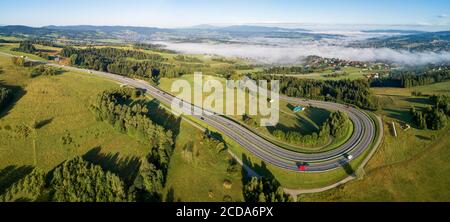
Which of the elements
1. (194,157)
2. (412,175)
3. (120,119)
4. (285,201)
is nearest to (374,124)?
(412,175)

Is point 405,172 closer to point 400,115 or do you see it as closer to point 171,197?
point 400,115

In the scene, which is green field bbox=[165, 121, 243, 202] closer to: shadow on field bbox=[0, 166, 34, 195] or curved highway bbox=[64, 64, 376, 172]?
curved highway bbox=[64, 64, 376, 172]

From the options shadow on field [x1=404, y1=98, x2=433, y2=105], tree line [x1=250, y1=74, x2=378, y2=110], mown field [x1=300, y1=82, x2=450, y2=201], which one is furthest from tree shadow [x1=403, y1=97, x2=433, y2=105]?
mown field [x1=300, y1=82, x2=450, y2=201]

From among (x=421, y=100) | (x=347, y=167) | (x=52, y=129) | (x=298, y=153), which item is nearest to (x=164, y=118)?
(x=52, y=129)

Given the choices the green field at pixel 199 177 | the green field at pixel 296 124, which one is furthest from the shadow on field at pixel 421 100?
the green field at pixel 199 177

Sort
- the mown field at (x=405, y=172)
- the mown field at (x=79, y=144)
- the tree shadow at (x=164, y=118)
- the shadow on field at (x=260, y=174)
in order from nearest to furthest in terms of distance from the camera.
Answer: the shadow on field at (x=260, y=174), the mown field at (x=405, y=172), the mown field at (x=79, y=144), the tree shadow at (x=164, y=118)

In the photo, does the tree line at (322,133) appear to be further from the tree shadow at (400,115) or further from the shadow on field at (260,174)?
the tree shadow at (400,115)

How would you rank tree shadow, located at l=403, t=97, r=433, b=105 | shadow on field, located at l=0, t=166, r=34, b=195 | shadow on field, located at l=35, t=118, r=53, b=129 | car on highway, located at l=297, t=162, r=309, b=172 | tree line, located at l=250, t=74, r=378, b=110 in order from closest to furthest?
shadow on field, located at l=0, t=166, r=34, b=195 < car on highway, located at l=297, t=162, r=309, b=172 < shadow on field, located at l=35, t=118, r=53, b=129 < tree line, located at l=250, t=74, r=378, b=110 < tree shadow, located at l=403, t=97, r=433, b=105
